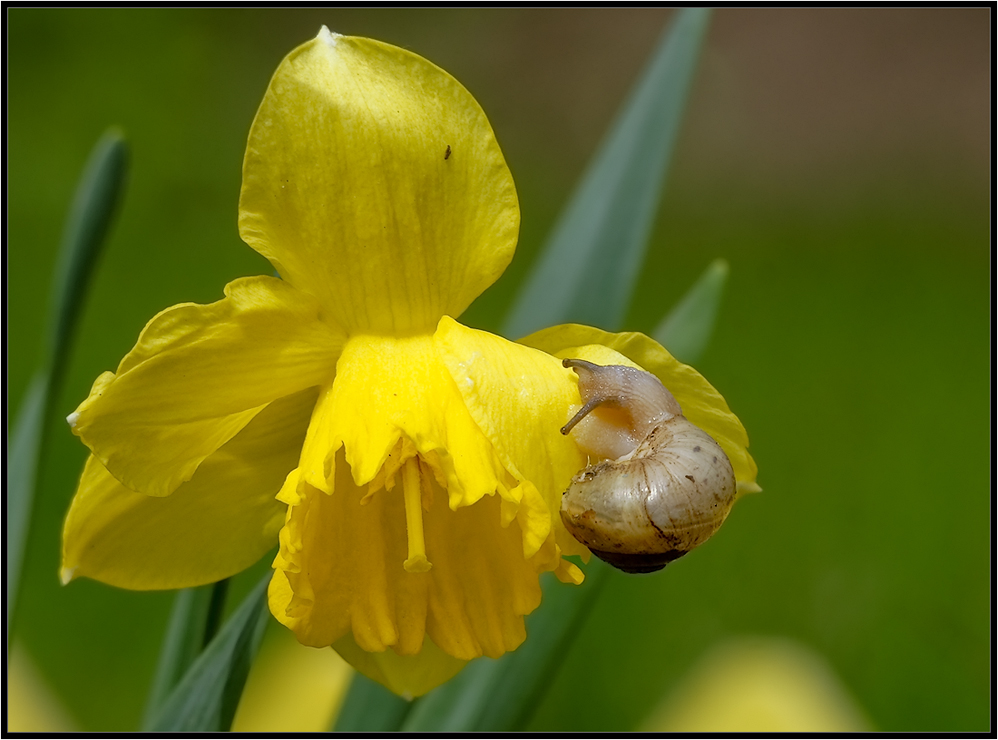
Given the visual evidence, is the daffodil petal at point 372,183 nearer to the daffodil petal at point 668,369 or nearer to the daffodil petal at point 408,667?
the daffodil petal at point 668,369

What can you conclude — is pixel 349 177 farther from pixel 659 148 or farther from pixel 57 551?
pixel 57 551

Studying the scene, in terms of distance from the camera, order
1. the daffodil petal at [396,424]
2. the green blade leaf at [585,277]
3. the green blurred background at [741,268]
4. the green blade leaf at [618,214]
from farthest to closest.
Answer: the green blurred background at [741,268] → the green blade leaf at [618,214] → the green blade leaf at [585,277] → the daffodil petal at [396,424]

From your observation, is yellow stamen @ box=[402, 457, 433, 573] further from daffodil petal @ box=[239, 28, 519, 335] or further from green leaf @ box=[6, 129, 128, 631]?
green leaf @ box=[6, 129, 128, 631]

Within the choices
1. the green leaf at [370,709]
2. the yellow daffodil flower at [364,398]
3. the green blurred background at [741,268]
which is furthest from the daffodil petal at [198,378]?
the green blurred background at [741,268]

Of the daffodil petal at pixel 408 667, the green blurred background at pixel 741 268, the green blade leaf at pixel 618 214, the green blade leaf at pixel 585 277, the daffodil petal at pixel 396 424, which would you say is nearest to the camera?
the daffodil petal at pixel 396 424

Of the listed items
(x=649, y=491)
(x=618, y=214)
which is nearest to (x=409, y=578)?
(x=649, y=491)

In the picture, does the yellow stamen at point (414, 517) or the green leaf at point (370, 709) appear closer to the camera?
the yellow stamen at point (414, 517)

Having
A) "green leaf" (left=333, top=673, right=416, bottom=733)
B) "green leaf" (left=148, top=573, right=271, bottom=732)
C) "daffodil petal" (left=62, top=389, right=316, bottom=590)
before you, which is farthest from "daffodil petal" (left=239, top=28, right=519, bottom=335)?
"green leaf" (left=333, top=673, right=416, bottom=733)
